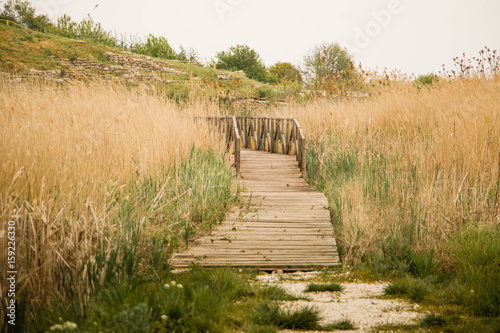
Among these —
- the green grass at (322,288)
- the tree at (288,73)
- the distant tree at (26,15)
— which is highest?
the distant tree at (26,15)

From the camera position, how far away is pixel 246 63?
42031mm

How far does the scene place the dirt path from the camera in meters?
3.48

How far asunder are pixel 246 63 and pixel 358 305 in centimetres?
3987

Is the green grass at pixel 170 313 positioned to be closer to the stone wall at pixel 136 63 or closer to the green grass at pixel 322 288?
the green grass at pixel 322 288

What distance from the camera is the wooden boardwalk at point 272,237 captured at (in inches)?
210

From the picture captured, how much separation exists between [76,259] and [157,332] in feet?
3.49

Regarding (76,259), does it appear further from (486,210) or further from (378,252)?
(486,210)

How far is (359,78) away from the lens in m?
15.2

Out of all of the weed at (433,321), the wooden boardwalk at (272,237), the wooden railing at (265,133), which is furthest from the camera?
the wooden railing at (265,133)

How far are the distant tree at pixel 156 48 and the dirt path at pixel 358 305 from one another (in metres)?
39.4

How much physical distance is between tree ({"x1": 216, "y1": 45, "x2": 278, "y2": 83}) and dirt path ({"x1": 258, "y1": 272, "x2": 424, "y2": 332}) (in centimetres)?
3790

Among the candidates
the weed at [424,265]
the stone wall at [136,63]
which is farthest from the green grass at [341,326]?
the stone wall at [136,63]

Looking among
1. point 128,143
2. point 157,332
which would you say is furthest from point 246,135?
point 157,332

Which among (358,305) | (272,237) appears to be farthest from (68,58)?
(358,305)
